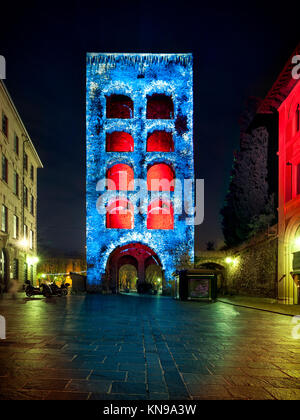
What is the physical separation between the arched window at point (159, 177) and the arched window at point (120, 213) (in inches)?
112

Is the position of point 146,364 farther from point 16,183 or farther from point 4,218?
point 16,183

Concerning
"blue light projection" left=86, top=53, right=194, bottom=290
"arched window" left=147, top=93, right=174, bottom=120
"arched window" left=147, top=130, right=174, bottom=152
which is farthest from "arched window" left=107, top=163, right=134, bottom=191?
"arched window" left=147, top=93, right=174, bottom=120

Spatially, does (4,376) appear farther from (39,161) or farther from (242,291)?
(39,161)

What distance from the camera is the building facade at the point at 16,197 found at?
2480cm

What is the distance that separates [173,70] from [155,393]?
33.0m

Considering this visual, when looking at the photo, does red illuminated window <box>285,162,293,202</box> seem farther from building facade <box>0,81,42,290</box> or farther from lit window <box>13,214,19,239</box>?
lit window <box>13,214,19,239</box>

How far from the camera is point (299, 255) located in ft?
55.4

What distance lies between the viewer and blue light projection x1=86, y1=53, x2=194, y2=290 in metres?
32.0

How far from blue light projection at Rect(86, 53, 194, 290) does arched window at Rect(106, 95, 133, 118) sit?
4348mm

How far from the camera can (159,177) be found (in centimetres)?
3472

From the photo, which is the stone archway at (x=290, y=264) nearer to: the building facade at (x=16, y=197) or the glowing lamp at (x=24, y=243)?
the building facade at (x=16, y=197)

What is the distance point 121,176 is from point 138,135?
13.1 feet

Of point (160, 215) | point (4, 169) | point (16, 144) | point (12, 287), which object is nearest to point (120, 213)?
point (160, 215)
